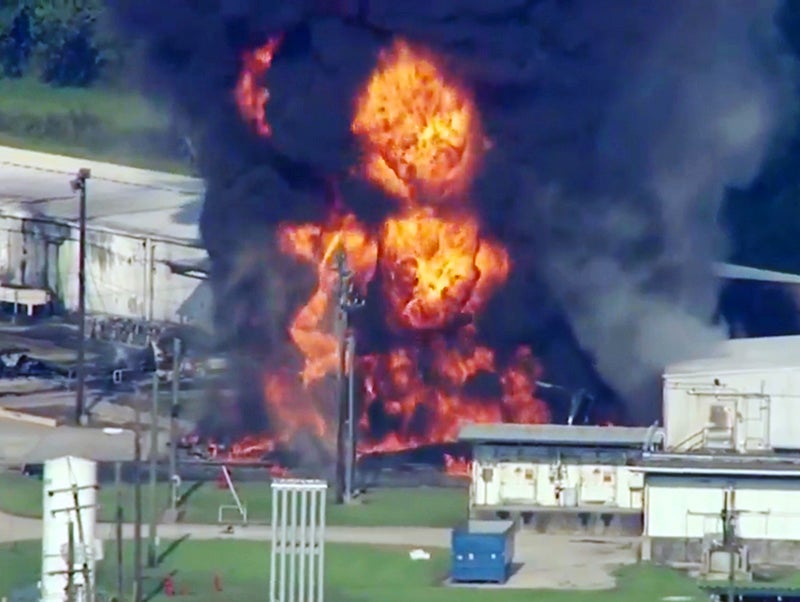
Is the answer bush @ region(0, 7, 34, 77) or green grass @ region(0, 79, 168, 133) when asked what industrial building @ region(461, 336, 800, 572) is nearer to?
green grass @ region(0, 79, 168, 133)

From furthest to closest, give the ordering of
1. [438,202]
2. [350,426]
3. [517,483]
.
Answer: [438,202] < [350,426] < [517,483]

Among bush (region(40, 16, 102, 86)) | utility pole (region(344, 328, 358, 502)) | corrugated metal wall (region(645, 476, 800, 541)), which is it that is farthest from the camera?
bush (region(40, 16, 102, 86))

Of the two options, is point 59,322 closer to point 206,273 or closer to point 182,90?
point 206,273

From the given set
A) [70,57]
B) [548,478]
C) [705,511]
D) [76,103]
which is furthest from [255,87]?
[70,57]

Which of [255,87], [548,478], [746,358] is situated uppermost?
[255,87]

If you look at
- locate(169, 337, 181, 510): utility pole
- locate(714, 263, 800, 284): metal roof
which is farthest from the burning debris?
locate(714, 263, 800, 284): metal roof

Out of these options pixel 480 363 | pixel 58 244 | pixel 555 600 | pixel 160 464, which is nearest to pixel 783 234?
pixel 58 244

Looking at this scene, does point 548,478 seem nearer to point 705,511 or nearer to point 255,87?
point 705,511
